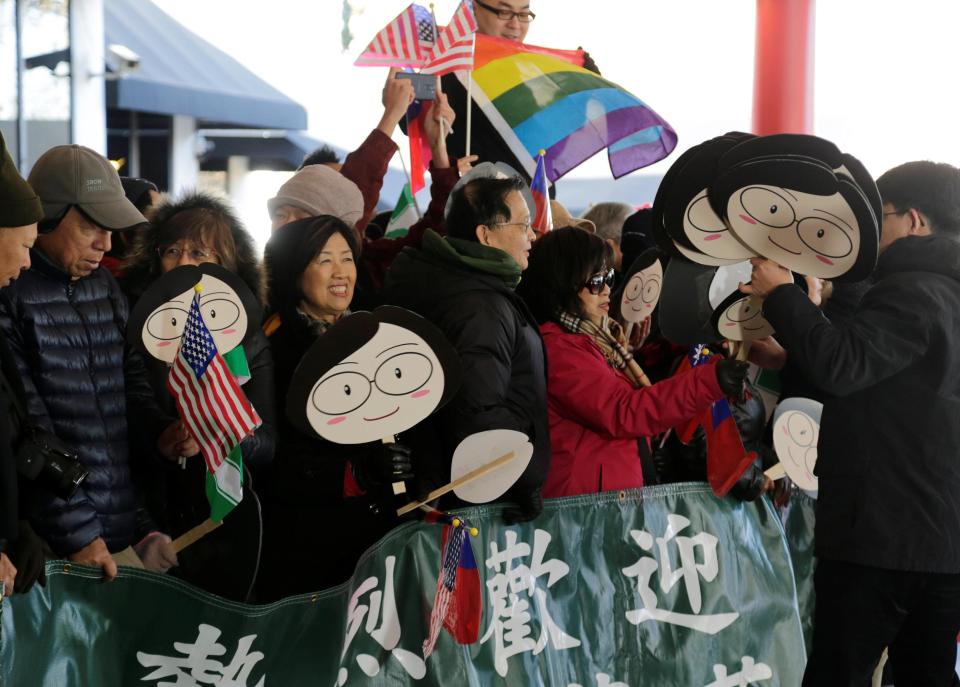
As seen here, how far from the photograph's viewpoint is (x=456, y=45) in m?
3.66

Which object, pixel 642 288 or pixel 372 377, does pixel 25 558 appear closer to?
pixel 372 377

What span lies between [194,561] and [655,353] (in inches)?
66.2

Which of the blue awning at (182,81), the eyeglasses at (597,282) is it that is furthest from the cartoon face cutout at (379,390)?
the blue awning at (182,81)

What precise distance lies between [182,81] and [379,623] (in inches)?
310

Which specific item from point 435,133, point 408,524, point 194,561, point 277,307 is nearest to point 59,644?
point 194,561

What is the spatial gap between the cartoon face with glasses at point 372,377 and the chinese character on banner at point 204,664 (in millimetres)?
591

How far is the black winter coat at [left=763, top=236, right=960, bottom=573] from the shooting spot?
2539 mm

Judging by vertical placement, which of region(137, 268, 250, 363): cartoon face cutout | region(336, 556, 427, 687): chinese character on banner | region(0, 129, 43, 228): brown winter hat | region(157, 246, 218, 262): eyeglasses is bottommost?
region(336, 556, 427, 687): chinese character on banner

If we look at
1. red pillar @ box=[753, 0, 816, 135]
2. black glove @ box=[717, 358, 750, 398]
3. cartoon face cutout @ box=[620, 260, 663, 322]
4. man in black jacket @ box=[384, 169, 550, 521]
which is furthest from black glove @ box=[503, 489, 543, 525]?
red pillar @ box=[753, 0, 816, 135]

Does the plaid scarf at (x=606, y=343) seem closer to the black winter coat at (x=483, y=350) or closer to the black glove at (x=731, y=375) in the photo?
the black winter coat at (x=483, y=350)

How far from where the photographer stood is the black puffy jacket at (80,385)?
248 cm

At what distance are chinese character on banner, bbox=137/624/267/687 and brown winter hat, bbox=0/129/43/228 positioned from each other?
0.99 metres

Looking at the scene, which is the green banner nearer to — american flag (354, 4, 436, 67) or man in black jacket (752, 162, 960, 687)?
man in black jacket (752, 162, 960, 687)

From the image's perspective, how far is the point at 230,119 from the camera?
10086 mm
